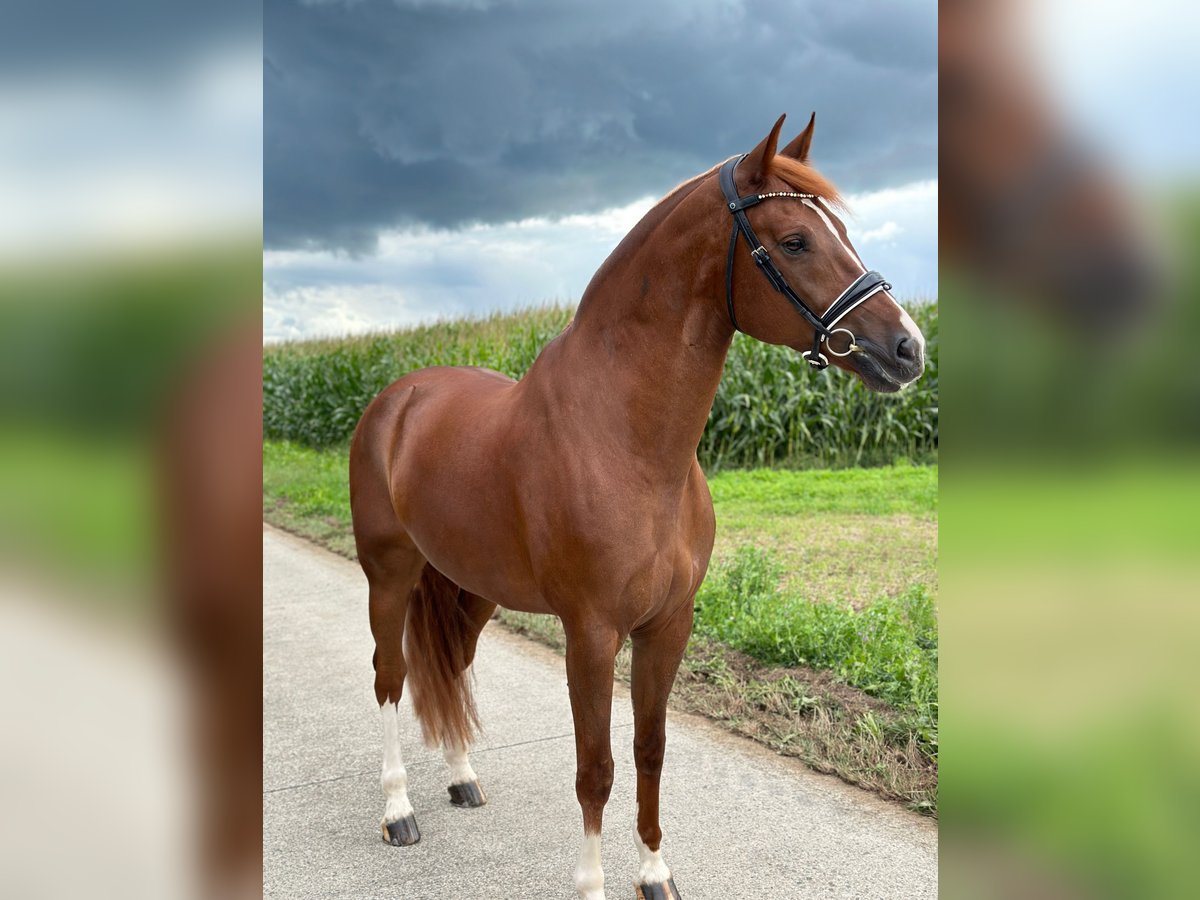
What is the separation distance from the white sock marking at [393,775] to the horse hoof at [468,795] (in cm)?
18

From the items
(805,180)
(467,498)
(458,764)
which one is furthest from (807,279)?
(458,764)

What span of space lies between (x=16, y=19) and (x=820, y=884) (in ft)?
9.50

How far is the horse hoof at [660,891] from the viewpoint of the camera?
264 cm

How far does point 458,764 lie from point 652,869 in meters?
0.99

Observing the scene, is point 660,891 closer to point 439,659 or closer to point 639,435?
point 439,659

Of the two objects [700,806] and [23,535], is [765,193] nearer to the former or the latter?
[23,535]

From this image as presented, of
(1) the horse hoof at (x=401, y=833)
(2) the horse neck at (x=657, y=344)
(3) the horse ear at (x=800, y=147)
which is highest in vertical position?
(3) the horse ear at (x=800, y=147)

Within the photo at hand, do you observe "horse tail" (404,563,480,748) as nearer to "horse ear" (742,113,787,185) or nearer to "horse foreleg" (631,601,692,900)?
"horse foreleg" (631,601,692,900)

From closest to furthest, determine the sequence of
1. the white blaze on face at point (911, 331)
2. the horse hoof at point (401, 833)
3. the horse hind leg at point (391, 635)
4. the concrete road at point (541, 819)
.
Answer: the white blaze on face at point (911, 331) < the concrete road at point (541, 819) < the horse hoof at point (401, 833) < the horse hind leg at point (391, 635)

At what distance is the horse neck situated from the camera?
2230 millimetres

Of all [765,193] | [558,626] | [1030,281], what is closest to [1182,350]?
[1030,281]

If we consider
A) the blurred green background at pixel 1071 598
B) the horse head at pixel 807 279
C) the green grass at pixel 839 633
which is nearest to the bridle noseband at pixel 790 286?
the horse head at pixel 807 279

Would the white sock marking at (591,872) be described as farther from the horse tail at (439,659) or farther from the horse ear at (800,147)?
the horse ear at (800,147)

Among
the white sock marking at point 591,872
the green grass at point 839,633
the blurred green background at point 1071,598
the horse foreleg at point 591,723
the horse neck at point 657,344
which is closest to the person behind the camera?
the blurred green background at point 1071,598
